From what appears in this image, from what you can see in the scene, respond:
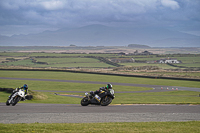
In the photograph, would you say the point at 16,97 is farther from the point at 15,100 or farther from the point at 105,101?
the point at 105,101

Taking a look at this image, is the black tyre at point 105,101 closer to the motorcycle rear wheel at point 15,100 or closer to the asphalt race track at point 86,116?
the asphalt race track at point 86,116

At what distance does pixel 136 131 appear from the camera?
1255cm

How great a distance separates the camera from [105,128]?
516 inches

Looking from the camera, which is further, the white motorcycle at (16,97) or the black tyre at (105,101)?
the black tyre at (105,101)

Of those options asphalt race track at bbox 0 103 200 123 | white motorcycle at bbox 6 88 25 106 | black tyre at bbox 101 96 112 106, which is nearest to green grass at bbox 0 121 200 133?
asphalt race track at bbox 0 103 200 123

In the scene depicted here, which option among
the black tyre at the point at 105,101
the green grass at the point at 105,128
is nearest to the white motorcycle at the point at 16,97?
the black tyre at the point at 105,101

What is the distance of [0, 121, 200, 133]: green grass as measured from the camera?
1242 centimetres

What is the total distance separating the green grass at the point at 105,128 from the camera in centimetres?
1242

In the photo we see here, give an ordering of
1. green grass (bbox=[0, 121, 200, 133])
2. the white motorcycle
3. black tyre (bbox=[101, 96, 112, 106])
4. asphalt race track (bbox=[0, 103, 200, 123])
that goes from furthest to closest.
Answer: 1. black tyre (bbox=[101, 96, 112, 106])
2. the white motorcycle
3. asphalt race track (bbox=[0, 103, 200, 123])
4. green grass (bbox=[0, 121, 200, 133])

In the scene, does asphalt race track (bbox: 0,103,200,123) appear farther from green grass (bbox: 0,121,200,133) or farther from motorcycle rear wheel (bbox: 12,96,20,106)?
motorcycle rear wheel (bbox: 12,96,20,106)

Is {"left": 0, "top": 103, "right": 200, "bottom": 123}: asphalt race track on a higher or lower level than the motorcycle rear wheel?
lower

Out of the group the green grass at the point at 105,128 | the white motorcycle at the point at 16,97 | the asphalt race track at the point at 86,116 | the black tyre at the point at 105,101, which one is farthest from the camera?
the black tyre at the point at 105,101

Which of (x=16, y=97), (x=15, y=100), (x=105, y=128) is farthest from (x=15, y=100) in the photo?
(x=105, y=128)

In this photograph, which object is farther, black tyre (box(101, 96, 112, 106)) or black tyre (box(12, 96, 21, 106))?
black tyre (box(101, 96, 112, 106))
